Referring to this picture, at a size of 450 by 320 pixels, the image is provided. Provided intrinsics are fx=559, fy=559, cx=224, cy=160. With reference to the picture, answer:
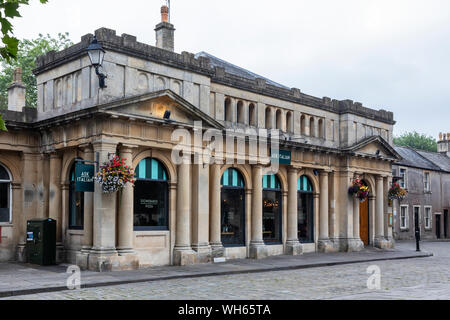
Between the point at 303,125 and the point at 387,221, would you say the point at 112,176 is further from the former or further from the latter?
the point at 387,221

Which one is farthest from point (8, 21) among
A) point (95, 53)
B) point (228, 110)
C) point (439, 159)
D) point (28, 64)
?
point (439, 159)

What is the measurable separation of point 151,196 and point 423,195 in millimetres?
29832

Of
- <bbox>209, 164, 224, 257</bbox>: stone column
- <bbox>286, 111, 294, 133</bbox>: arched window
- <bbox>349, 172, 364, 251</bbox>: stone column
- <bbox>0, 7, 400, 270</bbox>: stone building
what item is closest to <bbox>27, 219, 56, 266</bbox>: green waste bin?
<bbox>0, 7, 400, 270</bbox>: stone building

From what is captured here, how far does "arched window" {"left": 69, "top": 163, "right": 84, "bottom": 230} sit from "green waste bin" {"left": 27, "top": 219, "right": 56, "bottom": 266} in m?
0.98

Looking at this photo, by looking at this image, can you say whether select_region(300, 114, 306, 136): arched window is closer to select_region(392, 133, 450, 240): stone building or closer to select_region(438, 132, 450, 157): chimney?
select_region(392, 133, 450, 240): stone building

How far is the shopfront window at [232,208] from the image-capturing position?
74.5 ft

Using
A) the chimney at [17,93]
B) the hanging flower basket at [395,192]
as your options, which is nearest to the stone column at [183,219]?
the chimney at [17,93]

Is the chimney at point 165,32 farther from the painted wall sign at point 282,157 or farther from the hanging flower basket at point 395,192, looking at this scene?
the hanging flower basket at point 395,192

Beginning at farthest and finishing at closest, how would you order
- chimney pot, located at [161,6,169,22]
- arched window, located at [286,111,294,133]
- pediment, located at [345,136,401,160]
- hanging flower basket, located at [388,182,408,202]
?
hanging flower basket, located at [388,182,408,202]
pediment, located at [345,136,401,160]
arched window, located at [286,111,294,133]
chimney pot, located at [161,6,169,22]

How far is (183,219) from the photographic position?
20.1m

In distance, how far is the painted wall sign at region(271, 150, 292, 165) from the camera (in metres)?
24.2

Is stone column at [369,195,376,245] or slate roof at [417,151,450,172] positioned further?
slate roof at [417,151,450,172]

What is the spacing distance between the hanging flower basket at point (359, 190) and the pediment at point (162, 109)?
9.56 metres

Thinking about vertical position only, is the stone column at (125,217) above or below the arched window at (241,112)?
below
